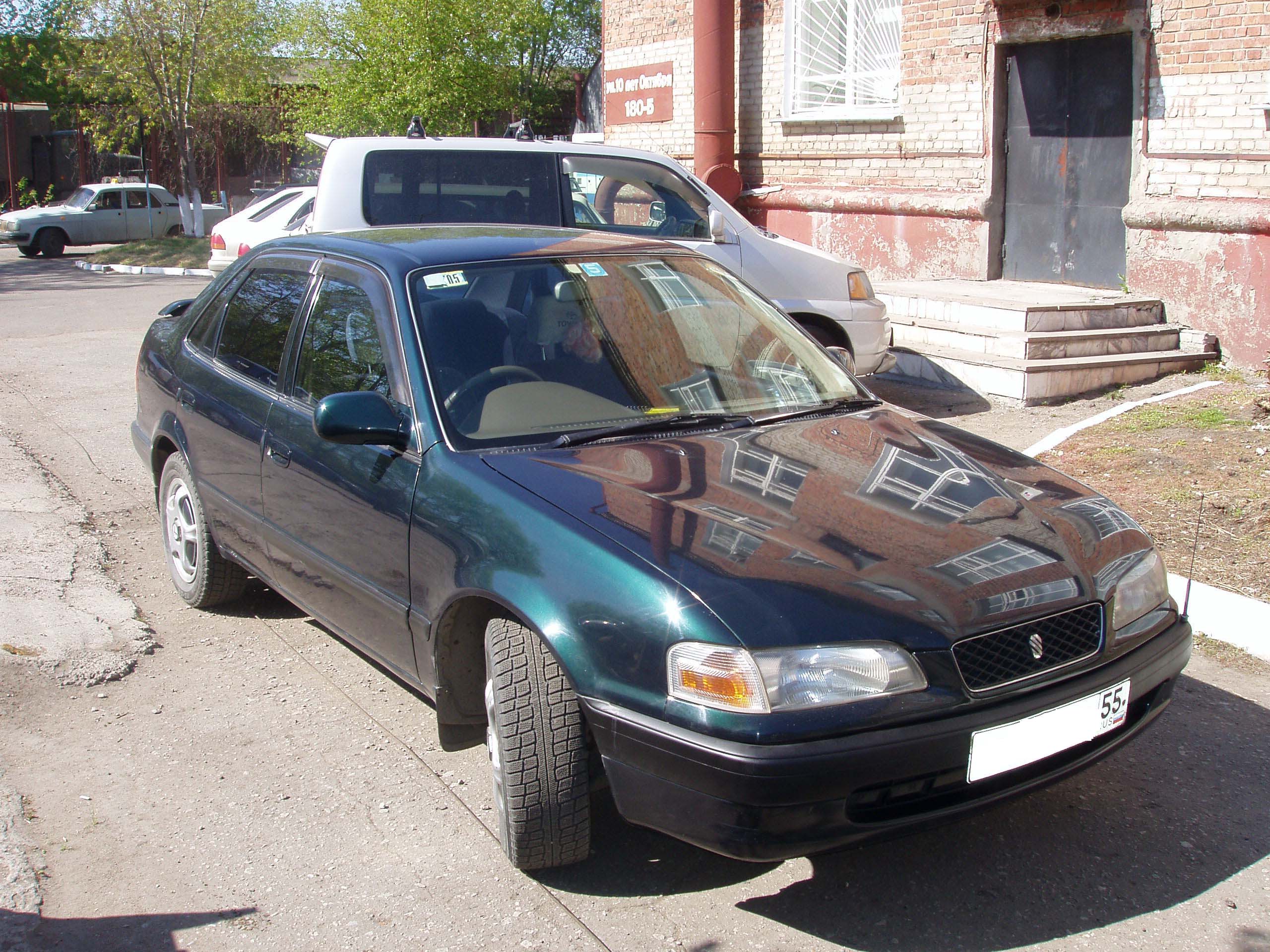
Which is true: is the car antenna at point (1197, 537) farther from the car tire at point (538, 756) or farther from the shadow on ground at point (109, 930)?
the shadow on ground at point (109, 930)

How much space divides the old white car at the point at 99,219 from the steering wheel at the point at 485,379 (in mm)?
25529

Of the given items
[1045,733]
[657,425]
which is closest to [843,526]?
[1045,733]

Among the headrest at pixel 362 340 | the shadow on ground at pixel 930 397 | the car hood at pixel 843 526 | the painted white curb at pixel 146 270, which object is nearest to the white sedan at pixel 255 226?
the shadow on ground at pixel 930 397

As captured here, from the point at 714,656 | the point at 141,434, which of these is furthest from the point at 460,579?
the point at 141,434

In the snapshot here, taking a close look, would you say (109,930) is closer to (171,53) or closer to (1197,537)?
(1197,537)

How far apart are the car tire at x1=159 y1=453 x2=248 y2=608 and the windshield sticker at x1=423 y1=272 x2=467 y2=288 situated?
168 cm

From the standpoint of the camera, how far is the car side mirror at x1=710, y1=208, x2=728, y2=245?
324 inches

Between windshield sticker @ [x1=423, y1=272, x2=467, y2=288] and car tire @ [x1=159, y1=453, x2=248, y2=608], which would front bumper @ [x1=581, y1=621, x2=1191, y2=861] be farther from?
car tire @ [x1=159, y1=453, x2=248, y2=608]

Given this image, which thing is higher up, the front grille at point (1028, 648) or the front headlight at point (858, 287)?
the front headlight at point (858, 287)

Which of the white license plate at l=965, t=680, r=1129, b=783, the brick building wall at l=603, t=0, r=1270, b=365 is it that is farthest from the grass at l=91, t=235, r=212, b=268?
the white license plate at l=965, t=680, r=1129, b=783

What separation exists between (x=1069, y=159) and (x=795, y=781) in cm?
972

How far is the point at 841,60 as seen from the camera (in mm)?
13414

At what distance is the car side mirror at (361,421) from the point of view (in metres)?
3.48

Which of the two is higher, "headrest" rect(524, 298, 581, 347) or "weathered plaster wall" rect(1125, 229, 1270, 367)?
"headrest" rect(524, 298, 581, 347)
